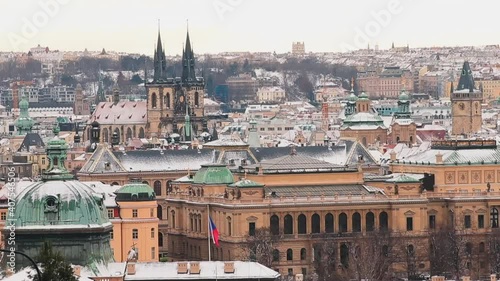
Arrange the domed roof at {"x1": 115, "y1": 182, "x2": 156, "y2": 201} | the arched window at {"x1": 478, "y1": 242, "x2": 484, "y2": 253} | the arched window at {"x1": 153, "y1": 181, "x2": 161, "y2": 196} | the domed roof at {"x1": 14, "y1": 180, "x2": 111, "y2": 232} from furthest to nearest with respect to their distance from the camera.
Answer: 1. the arched window at {"x1": 153, "y1": 181, "x2": 161, "y2": 196}
2. the arched window at {"x1": 478, "y1": 242, "x2": 484, "y2": 253}
3. the domed roof at {"x1": 115, "y1": 182, "x2": 156, "y2": 201}
4. the domed roof at {"x1": 14, "y1": 180, "x2": 111, "y2": 232}

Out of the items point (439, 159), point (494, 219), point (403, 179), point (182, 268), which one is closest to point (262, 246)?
point (403, 179)

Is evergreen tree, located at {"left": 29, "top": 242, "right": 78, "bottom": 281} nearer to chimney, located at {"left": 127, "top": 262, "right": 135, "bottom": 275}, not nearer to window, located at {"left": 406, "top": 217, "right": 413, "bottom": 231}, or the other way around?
chimney, located at {"left": 127, "top": 262, "right": 135, "bottom": 275}

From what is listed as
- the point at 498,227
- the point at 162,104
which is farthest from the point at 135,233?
the point at 162,104

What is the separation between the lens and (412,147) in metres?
139

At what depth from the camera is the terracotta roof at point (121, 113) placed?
188875 millimetres

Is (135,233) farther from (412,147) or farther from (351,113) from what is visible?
(351,113)

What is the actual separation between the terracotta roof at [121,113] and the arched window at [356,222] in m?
79.1

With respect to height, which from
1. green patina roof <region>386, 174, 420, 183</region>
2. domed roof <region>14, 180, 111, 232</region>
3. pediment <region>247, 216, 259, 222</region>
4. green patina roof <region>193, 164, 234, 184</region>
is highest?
domed roof <region>14, 180, 111, 232</region>

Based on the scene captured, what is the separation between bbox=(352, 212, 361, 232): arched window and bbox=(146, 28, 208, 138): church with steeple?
68238 mm

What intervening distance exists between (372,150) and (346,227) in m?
28.9

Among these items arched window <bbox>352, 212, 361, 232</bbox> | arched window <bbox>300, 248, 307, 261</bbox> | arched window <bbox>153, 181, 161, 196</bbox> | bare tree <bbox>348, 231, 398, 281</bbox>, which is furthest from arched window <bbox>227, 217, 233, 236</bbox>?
arched window <bbox>153, 181, 161, 196</bbox>

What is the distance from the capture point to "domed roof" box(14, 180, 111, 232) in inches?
2424

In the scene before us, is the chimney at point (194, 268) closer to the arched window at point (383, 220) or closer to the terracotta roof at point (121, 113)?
the arched window at point (383, 220)

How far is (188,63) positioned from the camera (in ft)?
593
